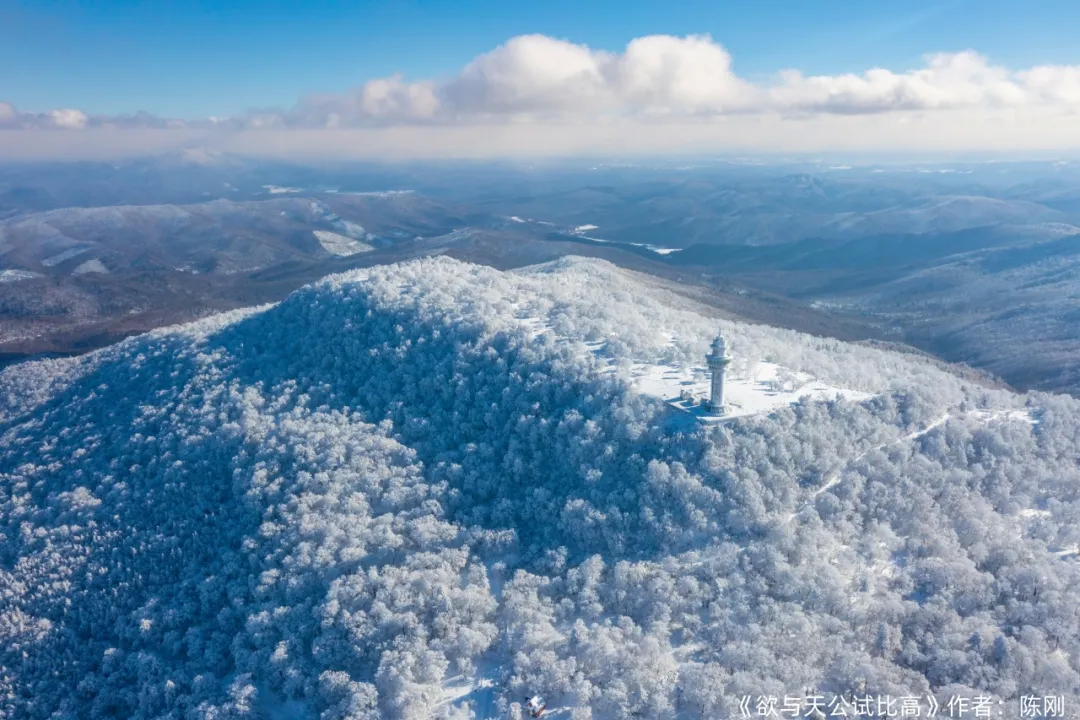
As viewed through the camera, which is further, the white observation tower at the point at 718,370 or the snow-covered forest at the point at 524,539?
the white observation tower at the point at 718,370

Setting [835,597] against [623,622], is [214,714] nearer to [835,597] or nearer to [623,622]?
[623,622]

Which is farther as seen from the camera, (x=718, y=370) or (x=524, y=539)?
(x=718, y=370)

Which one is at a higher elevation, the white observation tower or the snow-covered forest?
the white observation tower

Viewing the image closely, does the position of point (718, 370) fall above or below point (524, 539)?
above

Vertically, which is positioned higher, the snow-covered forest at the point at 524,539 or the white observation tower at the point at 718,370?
the white observation tower at the point at 718,370

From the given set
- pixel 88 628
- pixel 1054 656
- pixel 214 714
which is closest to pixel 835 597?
pixel 1054 656
